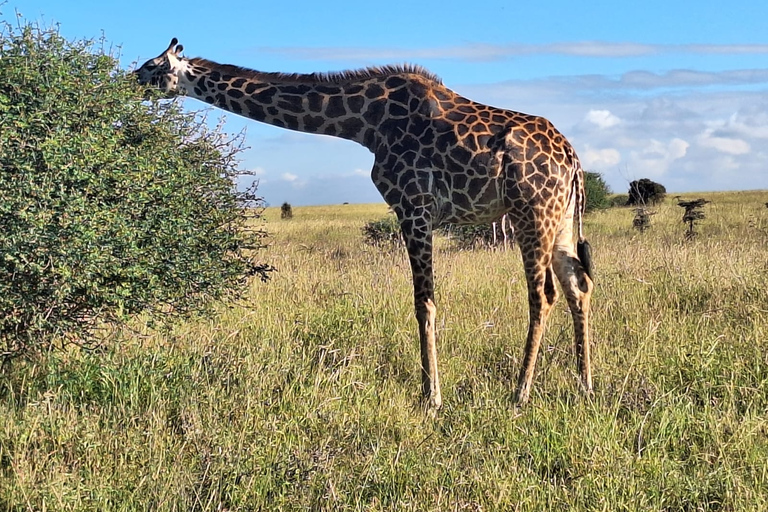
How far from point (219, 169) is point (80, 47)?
1.75m

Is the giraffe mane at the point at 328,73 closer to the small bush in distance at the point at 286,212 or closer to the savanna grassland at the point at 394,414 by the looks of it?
the savanna grassland at the point at 394,414

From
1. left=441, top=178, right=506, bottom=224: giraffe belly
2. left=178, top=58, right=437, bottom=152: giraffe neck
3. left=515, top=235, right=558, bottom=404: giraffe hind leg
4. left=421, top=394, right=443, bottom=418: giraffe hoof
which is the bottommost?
left=421, top=394, right=443, bottom=418: giraffe hoof

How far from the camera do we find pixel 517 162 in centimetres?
560

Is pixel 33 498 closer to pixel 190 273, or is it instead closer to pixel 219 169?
pixel 190 273

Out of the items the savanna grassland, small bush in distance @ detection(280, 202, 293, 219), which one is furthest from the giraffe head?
small bush in distance @ detection(280, 202, 293, 219)

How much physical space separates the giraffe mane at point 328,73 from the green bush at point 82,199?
2.35 ft

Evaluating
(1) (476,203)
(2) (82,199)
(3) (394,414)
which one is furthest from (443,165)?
(2) (82,199)

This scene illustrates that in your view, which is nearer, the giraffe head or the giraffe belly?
the giraffe belly

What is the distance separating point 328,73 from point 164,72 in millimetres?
1436

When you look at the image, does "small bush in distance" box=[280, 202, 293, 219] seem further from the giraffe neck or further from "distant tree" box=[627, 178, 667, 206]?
the giraffe neck

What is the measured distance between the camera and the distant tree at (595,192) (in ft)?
80.5

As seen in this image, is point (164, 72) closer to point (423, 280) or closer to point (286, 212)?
point (423, 280)

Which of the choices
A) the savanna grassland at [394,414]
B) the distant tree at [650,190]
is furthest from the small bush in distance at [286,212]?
the savanna grassland at [394,414]

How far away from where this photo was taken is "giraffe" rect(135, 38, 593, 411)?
18.4 feet
